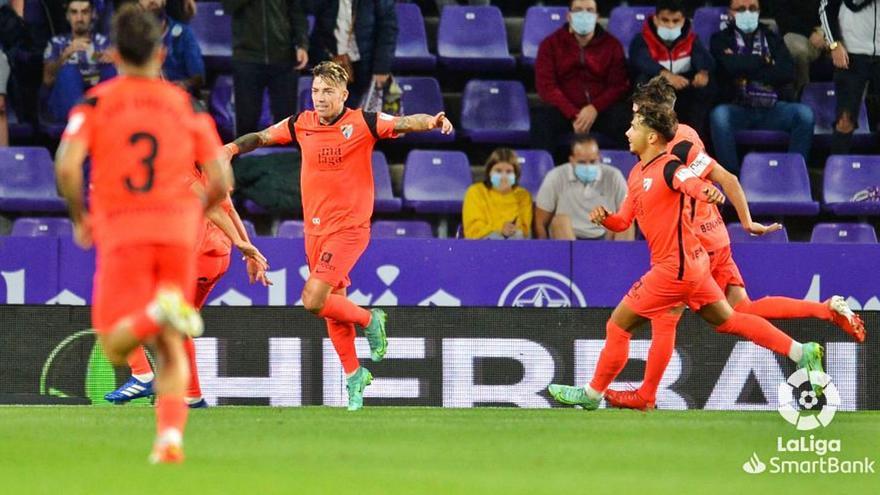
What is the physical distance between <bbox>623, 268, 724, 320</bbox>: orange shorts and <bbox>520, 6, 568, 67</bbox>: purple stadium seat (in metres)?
6.53

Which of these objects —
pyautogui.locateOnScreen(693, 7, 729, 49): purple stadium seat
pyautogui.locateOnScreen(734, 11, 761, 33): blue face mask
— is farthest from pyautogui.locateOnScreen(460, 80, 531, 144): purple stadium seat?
pyautogui.locateOnScreen(734, 11, 761, 33): blue face mask

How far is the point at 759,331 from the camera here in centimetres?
1001

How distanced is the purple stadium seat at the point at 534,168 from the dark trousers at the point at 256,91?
220 cm

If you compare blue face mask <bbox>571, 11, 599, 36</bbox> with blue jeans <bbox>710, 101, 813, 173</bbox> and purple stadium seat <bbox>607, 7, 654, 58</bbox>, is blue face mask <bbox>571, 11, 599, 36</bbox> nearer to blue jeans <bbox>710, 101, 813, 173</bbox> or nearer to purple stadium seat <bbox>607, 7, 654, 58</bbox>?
purple stadium seat <bbox>607, 7, 654, 58</bbox>

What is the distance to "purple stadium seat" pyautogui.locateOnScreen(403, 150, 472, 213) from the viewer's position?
14.5m

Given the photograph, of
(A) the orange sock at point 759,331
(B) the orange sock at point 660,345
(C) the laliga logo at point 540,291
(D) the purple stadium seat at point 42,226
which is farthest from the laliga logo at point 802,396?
(D) the purple stadium seat at point 42,226

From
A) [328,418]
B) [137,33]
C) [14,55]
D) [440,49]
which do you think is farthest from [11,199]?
[137,33]

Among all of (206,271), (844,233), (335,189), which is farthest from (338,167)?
(844,233)

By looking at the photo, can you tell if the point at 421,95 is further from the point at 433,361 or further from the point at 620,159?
the point at 433,361

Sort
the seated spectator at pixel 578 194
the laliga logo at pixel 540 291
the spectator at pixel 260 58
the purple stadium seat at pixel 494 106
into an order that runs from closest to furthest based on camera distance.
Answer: the laliga logo at pixel 540 291 → the seated spectator at pixel 578 194 → the spectator at pixel 260 58 → the purple stadium seat at pixel 494 106

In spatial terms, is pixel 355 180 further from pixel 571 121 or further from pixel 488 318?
pixel 571 121

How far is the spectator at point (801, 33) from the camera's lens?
16.0 metres

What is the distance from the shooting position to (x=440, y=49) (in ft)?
52.0

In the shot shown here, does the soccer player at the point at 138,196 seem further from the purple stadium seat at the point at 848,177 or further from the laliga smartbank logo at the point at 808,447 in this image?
the purple stadium seat at the point at 848,177
